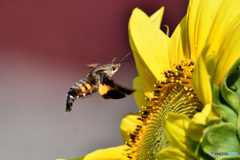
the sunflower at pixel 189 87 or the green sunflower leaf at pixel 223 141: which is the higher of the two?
the sunflower at pixel 189 87

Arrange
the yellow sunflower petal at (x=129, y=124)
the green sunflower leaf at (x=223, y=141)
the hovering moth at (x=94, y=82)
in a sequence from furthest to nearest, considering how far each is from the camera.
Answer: the yellow sunflower petal at (x=129, y=124), the hovering moth at (x=94, y=82), the green sunflower leaf at (x=223, y=141)

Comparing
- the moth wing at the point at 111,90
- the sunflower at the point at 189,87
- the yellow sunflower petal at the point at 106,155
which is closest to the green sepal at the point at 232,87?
the sunflower at the point at 189,87

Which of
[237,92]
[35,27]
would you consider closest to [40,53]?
[35,27]

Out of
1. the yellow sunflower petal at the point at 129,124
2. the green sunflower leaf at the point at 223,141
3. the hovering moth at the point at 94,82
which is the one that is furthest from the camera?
the yellow sunflower petal at the point at 129,124

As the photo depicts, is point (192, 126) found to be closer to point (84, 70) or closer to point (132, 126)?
point (132, 126)

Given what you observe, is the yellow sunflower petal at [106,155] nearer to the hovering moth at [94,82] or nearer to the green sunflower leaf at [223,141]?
the hovering moth at [94,82]

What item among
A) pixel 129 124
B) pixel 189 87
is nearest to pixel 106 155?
pixel 129 124
